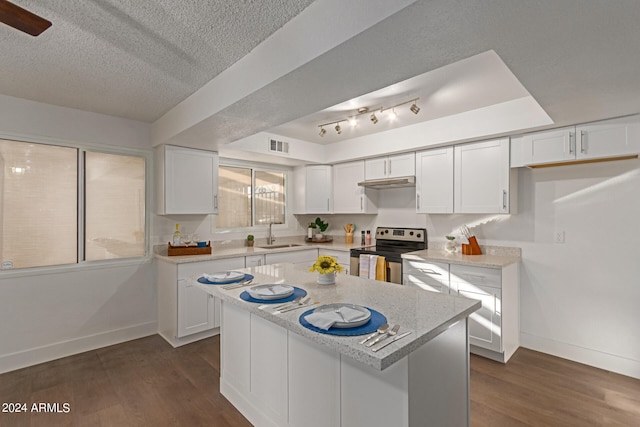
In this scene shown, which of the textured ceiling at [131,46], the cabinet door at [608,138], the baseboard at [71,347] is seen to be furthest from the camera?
the baseboard at [71,347]

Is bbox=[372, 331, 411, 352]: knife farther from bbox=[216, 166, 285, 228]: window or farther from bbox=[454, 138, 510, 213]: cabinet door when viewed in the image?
bbox=[216, 166, 285, 228]: window

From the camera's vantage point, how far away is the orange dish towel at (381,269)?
3783 mm

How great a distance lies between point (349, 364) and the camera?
4.88 feet

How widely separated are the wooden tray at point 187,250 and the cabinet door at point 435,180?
2.65 metres

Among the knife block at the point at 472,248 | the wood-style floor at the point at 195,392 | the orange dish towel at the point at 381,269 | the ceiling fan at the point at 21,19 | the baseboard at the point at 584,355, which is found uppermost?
the ceiling fan at the point at 21,19

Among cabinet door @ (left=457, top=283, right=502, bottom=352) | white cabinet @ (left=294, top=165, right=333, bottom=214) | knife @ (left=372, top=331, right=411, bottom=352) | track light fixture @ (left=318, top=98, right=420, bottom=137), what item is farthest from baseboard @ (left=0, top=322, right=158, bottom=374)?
cabinet door @ (left=457, top=283, right=502, bottom=352)

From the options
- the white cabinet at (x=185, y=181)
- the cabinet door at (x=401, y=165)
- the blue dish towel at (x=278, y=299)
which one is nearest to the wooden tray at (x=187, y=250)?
the white cabinet at (x=185, y=181)

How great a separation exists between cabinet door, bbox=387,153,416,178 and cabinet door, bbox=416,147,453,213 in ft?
0.25

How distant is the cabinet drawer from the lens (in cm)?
290

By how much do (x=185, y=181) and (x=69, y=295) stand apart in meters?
1.64

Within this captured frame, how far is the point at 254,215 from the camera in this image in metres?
4.79

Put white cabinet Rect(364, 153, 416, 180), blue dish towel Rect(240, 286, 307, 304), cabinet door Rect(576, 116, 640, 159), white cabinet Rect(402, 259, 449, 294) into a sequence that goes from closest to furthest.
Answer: blue dish towel Rect(240, 286, 307, 304), cabinet door Rect(576, 116, 640, 159), white cabinet Rect(402, 259, 449, 294), white cabinet Rect(364, 153, 416, 180)

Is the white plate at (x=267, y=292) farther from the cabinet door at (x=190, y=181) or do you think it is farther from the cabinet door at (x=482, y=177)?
the cabinet door at (x=482, y=177)

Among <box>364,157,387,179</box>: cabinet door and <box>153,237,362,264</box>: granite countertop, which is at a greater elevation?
<box>364,157,387,179</box>: cabinet door
